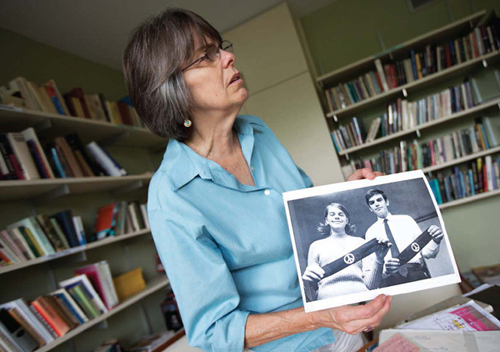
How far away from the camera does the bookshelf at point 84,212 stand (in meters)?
2.06

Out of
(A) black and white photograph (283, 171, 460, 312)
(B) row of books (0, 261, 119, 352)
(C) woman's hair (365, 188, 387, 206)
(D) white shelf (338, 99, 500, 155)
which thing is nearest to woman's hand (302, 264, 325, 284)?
(A) black and white photograph (283, 171, 460, 312)

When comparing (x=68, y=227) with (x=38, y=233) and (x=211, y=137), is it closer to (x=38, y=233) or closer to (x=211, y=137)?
(x=38, y=233)

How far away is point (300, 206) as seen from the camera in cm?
80

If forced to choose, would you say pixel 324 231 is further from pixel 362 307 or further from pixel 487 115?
pixel 487 115

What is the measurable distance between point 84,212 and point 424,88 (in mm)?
3504

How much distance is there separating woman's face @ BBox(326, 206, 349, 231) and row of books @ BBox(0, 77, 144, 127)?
2137 millimetres

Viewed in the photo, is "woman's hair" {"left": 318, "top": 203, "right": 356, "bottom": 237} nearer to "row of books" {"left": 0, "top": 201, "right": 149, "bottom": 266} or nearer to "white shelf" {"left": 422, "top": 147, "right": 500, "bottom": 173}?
"row of books" {"left": 0, "top": 201, "right": 149, "bottom": 266}

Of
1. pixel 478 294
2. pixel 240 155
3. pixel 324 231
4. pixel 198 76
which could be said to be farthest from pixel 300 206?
pixel 478 294

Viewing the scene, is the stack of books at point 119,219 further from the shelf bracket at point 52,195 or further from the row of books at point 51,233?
the shelf bracket at point 52,195

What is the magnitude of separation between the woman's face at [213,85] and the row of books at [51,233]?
5.16ft

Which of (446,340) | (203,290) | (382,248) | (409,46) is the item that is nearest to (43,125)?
(203,290)

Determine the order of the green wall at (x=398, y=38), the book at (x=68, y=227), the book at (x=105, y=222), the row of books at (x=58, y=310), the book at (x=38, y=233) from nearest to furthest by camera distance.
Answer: the row of books at (x=58, y=310) < the book at (x=38, y=233) < the book at (x=68, y=227) < the book at (x=105, y=222) < the green wall at (x=398, y=38)

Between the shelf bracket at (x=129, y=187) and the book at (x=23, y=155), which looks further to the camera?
the shelf bracket at (x=129, y=187)

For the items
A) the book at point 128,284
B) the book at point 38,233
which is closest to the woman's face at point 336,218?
the book at point 38,233
